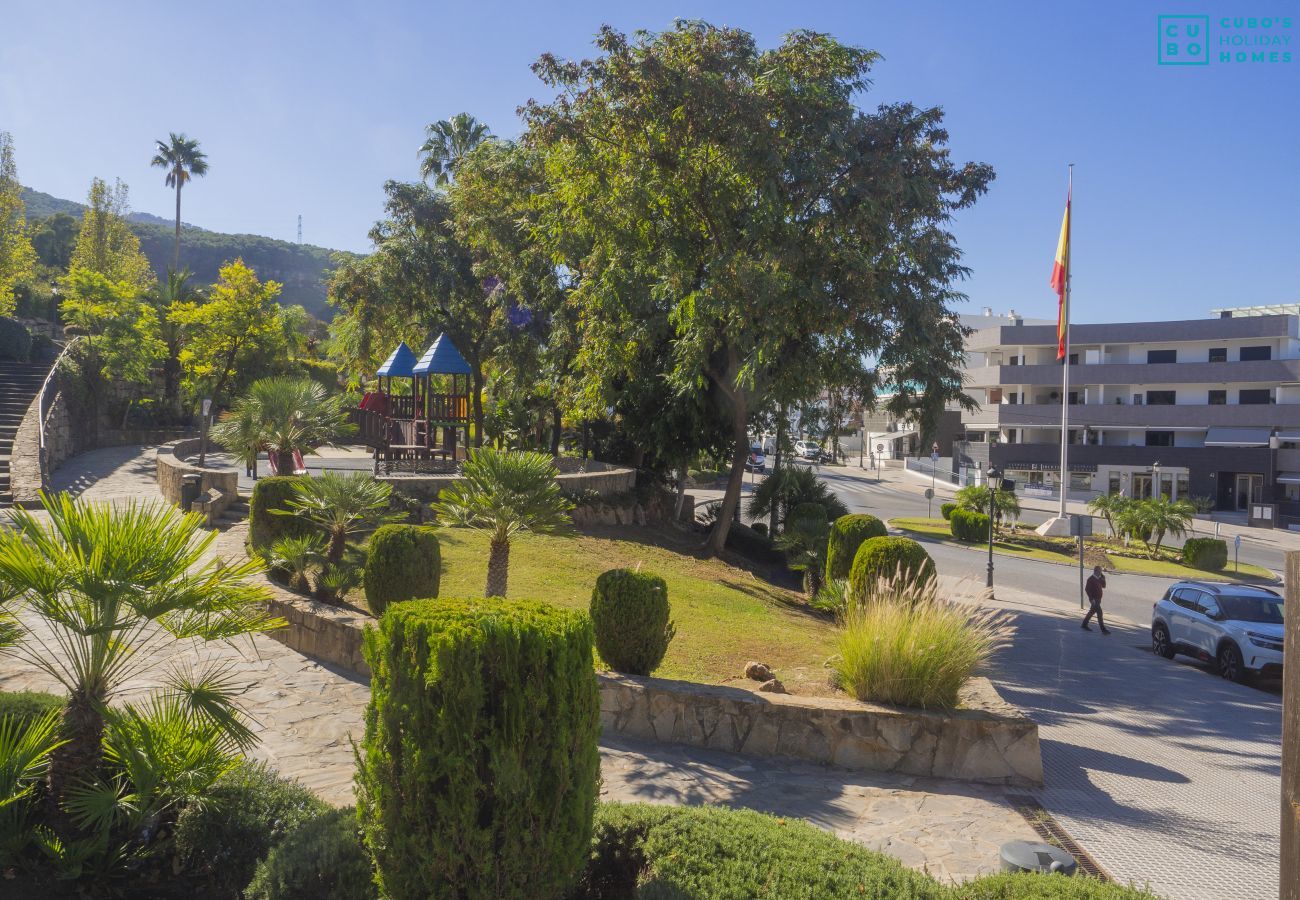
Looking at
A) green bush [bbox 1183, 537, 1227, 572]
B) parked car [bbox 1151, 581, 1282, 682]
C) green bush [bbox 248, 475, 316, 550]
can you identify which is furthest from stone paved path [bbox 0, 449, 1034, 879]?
green bush [bbox 1183, 537, 1227, 572]

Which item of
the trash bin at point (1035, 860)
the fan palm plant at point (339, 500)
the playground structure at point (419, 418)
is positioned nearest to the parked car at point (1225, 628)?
the trash bin at point (1035, 860)

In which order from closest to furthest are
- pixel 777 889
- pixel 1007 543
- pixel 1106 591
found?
pixel 777 889 → pixel 1106 591 → pixel 1007 543

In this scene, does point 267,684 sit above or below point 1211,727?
above

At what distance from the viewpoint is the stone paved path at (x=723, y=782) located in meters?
6.07

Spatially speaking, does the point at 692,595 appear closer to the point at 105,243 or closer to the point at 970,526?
the point at 970,526

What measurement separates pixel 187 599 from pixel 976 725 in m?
6.33

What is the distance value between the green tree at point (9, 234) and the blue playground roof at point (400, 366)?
1764cm

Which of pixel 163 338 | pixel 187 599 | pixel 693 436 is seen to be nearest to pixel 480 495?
pixel 187 599

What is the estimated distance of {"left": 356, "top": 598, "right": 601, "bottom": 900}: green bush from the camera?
Result: 12.2ft

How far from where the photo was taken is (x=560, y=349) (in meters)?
22.2

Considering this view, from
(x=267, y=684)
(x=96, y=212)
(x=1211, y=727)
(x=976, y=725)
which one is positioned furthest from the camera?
(x=96, y=212)

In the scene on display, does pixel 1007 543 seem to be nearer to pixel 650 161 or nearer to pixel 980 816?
pixel 650 161

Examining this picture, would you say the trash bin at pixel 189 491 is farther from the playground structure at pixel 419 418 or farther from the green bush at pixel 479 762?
the green bush at pixel 479 762

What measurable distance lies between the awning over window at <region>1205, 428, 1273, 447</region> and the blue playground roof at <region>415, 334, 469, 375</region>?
46.0 m
